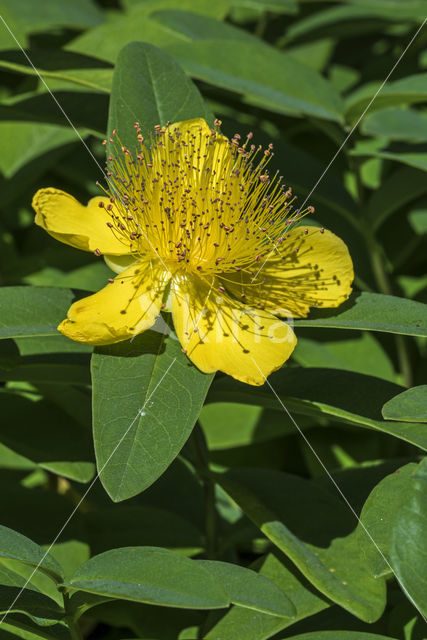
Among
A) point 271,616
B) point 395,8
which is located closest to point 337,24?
point 395,8

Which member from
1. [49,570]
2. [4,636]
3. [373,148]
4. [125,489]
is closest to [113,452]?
[125,489]

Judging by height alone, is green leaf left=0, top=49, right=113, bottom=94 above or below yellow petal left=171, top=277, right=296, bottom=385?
above

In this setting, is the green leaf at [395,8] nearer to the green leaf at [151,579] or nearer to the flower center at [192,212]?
the flower center at [192,212]

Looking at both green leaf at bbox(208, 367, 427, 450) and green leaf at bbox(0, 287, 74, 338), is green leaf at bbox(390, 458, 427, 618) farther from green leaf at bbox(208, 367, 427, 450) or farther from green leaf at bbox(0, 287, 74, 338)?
green leaf at bbox(0, 287, 74, 338)

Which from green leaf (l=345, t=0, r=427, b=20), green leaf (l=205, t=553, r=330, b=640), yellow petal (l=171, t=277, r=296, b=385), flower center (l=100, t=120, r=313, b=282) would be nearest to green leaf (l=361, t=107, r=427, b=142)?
green leaf (l=345, t=0, r=427, b=20)

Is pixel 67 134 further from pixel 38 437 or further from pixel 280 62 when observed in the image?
pixel 38 437
